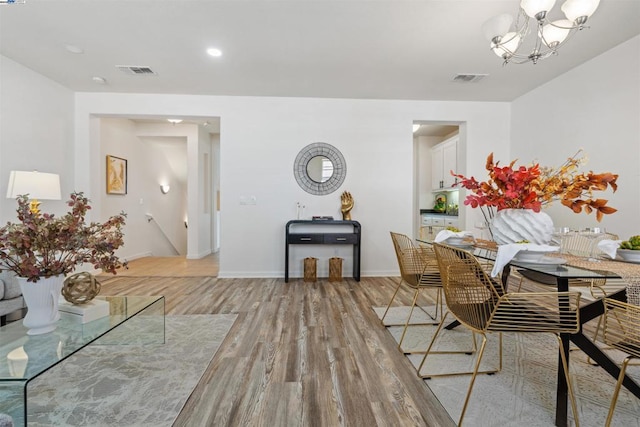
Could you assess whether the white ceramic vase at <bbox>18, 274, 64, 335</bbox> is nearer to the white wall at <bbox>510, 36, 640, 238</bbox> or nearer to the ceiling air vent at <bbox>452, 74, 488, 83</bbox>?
the ceiling air vent at <bbox>452, 74, 488, 83</bbox>

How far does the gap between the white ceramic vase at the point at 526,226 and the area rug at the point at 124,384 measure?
2.17m

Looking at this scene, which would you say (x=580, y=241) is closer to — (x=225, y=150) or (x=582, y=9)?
(x=582, y=9)

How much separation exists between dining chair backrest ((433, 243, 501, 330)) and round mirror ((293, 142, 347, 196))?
2913 millimetres

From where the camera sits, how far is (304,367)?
6.26ft

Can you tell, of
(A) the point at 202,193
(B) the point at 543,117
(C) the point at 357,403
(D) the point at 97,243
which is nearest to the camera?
(C) the point at 357,403

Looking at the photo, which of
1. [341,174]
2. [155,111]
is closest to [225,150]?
[155,111]

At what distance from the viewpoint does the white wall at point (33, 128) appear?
330cm

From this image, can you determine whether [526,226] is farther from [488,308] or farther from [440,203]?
[440,203]

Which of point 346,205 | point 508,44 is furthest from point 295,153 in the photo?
point 508,44

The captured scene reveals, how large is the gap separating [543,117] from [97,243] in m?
5.02

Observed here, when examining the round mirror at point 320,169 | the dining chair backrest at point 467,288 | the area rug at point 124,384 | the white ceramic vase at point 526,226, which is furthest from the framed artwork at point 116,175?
the white ceramic vase at point 526,226

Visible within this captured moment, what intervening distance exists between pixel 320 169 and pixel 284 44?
6.21ft

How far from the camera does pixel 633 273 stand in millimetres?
1354

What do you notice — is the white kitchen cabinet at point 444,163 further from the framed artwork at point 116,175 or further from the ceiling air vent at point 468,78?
the framed artwork at point 116,175
